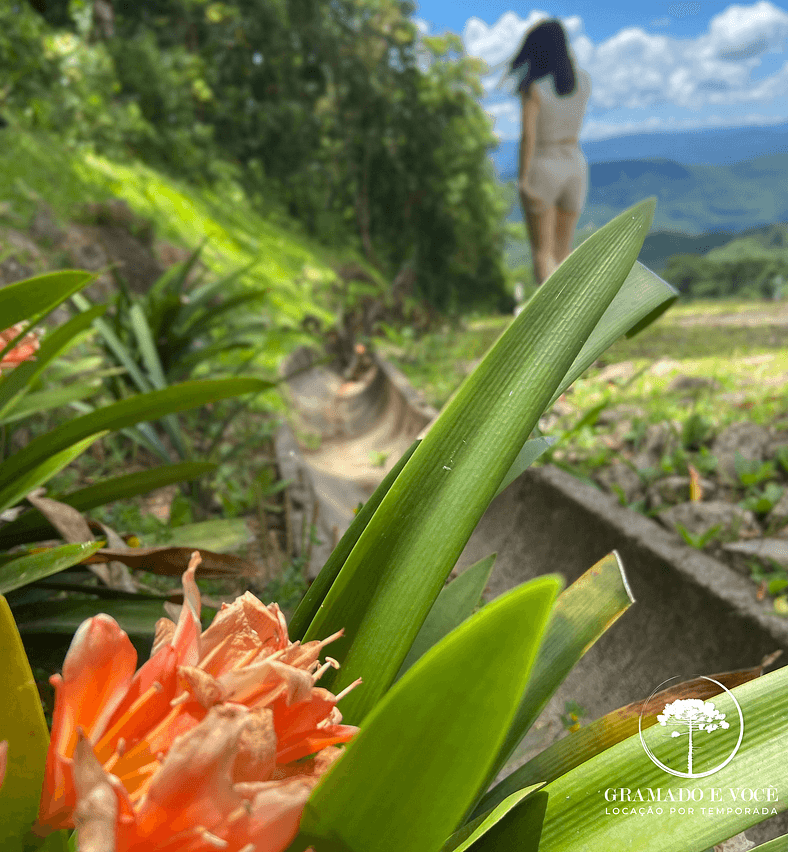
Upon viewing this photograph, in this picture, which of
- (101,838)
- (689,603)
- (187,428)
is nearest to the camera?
(101,838)

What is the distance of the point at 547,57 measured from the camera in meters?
4.66

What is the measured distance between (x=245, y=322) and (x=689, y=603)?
2.20 m

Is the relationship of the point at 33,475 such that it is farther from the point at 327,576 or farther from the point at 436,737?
the point at 436,737

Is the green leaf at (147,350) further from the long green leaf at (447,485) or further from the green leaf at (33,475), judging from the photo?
the long green leaf at (447,485)

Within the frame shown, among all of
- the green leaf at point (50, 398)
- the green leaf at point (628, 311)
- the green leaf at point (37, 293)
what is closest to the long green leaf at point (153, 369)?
the green leaf at point (50, 398)

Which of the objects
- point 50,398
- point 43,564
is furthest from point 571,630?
point 50,398

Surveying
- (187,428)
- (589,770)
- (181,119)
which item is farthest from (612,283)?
(181,119)

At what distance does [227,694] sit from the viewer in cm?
31

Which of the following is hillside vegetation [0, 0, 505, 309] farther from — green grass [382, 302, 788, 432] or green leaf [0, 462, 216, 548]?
green leaf [0, 462, 216, 548]

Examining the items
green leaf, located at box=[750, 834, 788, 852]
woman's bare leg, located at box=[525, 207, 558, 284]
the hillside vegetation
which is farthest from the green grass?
the hillside vegetation

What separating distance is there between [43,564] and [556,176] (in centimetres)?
502

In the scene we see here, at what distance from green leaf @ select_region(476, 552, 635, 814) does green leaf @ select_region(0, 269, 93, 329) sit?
0.71 meters

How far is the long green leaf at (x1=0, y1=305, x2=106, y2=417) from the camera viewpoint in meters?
0.92

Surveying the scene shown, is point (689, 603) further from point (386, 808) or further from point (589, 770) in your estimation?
point (386, 808)
